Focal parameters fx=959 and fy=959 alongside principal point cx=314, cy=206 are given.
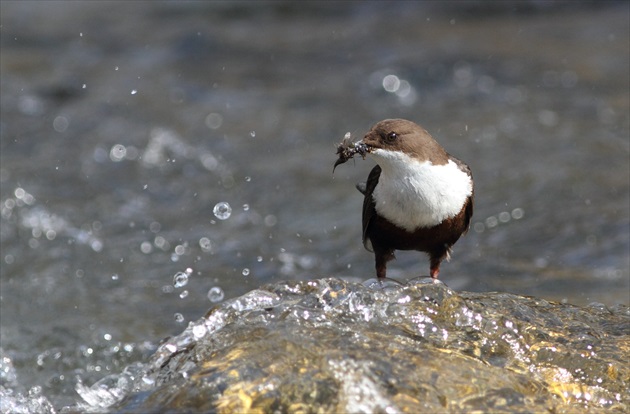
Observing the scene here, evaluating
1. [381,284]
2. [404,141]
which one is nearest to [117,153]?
[404,141]

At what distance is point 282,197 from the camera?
796cm

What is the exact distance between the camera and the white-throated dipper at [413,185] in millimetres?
4086

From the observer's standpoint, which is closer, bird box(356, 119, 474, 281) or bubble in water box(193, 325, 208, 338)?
bubble in water box(193, 325, 208, 338)

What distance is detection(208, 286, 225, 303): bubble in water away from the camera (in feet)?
20.4

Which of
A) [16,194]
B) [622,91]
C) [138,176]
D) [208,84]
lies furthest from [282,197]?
[622,91]

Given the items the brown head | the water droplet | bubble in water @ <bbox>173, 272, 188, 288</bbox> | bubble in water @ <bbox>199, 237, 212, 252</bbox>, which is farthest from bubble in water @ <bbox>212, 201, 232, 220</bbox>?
the brown head

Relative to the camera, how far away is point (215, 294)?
631cm

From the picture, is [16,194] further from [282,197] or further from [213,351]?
[213,351]

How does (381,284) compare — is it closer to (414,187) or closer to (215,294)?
(414,187)

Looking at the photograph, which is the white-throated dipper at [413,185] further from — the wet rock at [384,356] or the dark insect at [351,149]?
the wet rock at [384,356]

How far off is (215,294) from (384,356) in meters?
3.27

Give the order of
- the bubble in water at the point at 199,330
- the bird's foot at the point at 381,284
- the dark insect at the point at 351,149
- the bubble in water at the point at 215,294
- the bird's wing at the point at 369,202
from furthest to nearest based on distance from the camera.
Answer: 1. the bubble in water at the point at 215,294
2. the bird's wing at the point at 369,202
3. the dark insect at the point at 351,149
4. the bird's foot at the point at 381,284
5. the bubble in water at the point at 199,330

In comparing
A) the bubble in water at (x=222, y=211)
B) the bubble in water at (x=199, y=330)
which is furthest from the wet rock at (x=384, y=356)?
the bubble in water at (x=222, y=211)

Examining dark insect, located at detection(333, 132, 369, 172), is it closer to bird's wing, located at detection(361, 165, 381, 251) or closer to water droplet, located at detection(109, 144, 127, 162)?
bird's wing, located at detection(361, 165, 381, 251)
